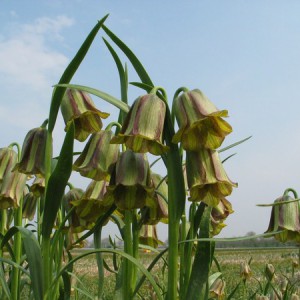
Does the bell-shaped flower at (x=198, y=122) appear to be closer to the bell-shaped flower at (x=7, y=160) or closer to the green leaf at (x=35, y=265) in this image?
the green leaf at (x=35, y=265)

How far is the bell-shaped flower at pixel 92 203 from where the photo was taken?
5.49 feet

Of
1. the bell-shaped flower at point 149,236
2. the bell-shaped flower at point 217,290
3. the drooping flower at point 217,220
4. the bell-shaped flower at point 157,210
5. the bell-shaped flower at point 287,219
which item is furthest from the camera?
the bell-shaped flower at point 217,290

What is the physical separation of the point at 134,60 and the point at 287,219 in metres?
1.45

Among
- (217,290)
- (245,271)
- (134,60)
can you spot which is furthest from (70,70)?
(245,271)

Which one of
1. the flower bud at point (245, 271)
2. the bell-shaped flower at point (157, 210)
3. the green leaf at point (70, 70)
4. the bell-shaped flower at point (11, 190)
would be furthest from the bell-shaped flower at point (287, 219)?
the green leaf at point (70, 70)

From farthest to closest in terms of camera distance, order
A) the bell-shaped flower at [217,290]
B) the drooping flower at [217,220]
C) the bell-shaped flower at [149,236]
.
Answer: the bell-shaped flower at [217,290], the bell-shaped flower at [149,236], the drooping flower at [217,220]

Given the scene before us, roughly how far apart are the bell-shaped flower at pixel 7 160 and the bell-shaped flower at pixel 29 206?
Result: 51 centimetres

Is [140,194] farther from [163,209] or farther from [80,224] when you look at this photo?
[80,224]

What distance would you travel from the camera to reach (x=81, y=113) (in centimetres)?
172

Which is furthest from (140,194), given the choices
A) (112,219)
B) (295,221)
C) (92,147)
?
(295,221)

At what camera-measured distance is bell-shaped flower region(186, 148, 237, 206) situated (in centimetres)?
139

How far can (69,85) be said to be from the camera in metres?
1.42

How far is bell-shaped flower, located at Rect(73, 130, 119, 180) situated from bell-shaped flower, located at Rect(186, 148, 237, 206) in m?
0.29

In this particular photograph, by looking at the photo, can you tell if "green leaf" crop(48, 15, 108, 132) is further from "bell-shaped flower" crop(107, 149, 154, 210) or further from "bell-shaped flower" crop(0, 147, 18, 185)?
"bell-shaped flower" crop(0, 147, 18, 185)
